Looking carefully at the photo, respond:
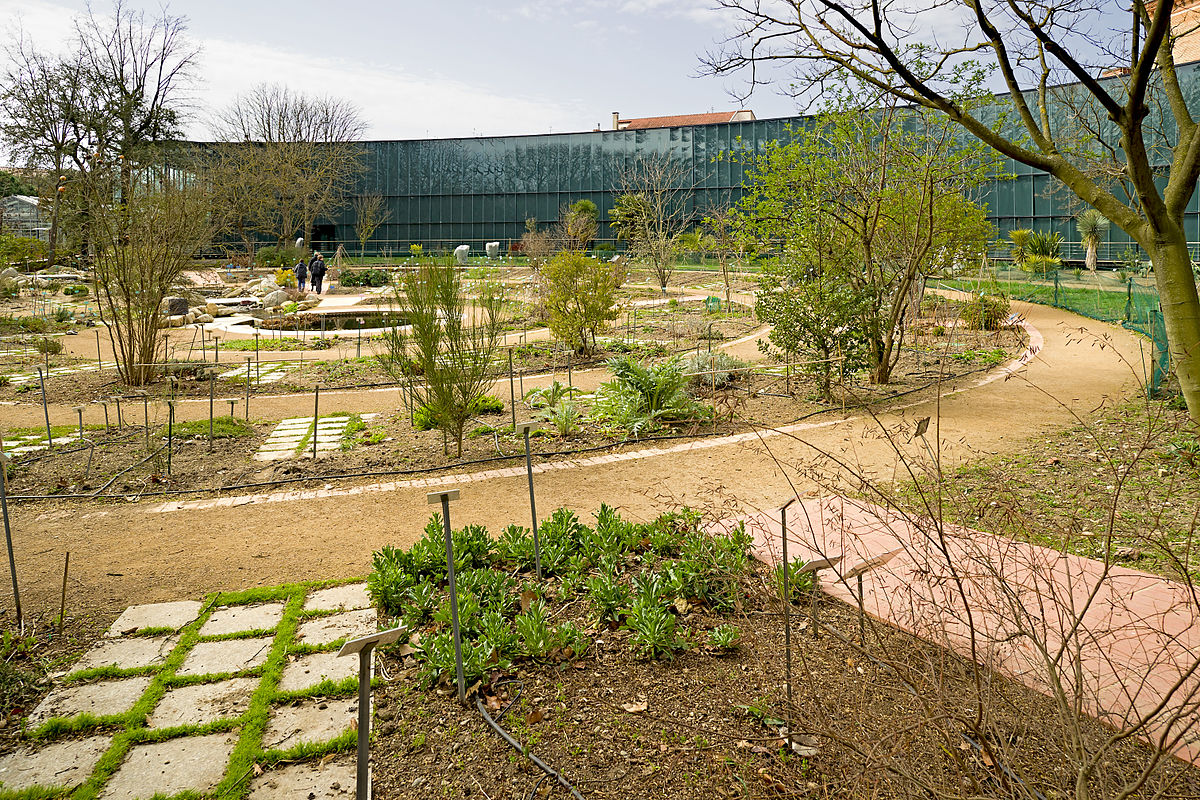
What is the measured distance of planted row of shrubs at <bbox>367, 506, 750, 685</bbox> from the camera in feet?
11.9

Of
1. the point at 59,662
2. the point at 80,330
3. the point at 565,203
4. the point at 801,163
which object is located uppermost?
the point at 565,203

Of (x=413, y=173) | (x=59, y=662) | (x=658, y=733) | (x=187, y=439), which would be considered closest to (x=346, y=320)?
(x=187, y=439)

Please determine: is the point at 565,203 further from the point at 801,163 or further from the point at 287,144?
the point at 801,163

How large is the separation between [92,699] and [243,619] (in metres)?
0.87

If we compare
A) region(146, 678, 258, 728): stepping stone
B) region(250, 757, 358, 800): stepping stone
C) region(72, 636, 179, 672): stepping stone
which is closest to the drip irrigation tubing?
region(72, 636, 179, 672): stepping stone

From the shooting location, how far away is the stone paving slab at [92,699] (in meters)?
3.35

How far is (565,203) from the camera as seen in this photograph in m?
42.3

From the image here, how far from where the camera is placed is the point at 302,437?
28.1 feet

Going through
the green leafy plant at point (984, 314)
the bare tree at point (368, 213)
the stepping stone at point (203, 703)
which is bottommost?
the stepping stone at point (203, 703)

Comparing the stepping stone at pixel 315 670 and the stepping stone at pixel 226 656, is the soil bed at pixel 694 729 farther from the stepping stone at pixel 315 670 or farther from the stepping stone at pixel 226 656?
the stepping stone at pixel 226 656

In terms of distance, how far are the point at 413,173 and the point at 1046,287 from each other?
112 ft

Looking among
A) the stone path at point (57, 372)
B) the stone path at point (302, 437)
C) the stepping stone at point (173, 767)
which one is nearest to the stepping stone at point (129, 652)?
the stepping stone at point (173, 767)

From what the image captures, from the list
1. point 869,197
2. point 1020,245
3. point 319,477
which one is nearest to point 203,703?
point 319,477

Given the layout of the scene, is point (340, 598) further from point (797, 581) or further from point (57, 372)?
point (57, 372)
